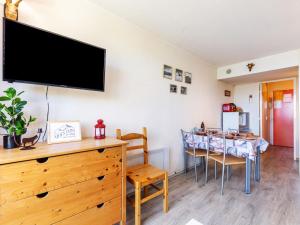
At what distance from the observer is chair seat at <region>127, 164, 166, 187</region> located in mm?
1654

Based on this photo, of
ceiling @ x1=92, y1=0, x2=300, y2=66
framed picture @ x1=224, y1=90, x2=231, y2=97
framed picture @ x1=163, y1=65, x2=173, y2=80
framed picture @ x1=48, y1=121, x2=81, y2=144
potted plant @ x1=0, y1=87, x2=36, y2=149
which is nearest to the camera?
potted plant @ x1=0, y1=87, x2=36, y2=149

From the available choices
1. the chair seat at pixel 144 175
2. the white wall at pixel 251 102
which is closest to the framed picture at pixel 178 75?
the chair seat at pixel 144 175

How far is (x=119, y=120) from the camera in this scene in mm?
2102

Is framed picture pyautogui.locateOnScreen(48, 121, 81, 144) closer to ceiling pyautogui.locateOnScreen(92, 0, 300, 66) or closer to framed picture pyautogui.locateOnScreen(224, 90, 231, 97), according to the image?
ceiling pyautogui.locateOnScreen(92, 0, 300, 66)

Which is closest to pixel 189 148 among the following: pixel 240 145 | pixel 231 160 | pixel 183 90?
pixel 231 160

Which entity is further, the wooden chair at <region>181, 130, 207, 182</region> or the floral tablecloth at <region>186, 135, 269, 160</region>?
the wooden chair at <region>181, 130, 207, 182</region>

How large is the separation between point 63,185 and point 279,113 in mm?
6614

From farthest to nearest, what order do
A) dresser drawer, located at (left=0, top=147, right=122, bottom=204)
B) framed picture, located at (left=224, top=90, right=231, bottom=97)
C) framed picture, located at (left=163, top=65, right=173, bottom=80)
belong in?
framed picture, located at (left=224, top=90, right=231, bottom=97)
framed picture, located at (left=163, top=65, right=173, bottom=80)
dresser drawer, located at (left=0, top=147, right=122, bottom=204)

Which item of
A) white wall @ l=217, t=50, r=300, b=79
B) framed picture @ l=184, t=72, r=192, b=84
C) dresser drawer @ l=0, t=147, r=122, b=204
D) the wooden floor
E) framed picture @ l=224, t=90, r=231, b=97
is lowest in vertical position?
the wooden floor

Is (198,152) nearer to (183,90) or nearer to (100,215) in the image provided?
(183,90)

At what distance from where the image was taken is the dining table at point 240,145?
2.24 metres

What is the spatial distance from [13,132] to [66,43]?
847 millimetres

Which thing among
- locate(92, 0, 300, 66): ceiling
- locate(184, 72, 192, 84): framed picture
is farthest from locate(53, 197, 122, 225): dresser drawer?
locate(184, 72, 192, 84): framed picture

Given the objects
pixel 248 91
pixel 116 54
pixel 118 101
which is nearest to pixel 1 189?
pixel 118 101
